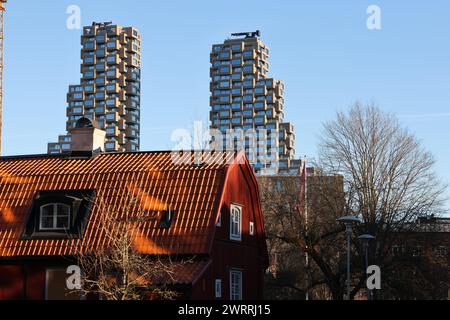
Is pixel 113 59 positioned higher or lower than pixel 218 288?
higher

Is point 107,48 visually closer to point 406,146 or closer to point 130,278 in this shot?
point 406,146

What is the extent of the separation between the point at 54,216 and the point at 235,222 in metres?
7.79

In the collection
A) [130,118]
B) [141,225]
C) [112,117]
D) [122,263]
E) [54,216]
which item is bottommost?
[122,263]

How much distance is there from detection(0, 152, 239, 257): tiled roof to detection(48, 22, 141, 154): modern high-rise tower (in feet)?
441

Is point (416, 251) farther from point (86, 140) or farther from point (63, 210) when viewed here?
point (63, 210)

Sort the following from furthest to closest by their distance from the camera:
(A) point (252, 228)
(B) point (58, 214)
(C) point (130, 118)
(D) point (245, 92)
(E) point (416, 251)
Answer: (D) point (245, 92) < (C) point (130, 118) < (E) point (416, 251) < (A) point (252, 228) < (B) point (58, 214)

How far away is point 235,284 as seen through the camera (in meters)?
33.8

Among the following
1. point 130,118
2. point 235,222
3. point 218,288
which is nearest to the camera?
point 218,288

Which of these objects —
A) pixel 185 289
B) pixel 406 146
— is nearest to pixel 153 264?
pixel 185 289

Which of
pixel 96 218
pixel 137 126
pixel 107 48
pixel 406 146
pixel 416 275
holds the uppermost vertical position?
pixel 107 48

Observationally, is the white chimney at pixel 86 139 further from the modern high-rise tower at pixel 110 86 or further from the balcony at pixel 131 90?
the balcony at pixel 131 90

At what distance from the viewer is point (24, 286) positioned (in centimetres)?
3050

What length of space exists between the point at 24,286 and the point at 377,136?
29.8 meters

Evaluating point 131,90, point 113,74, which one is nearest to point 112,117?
point 131,90
